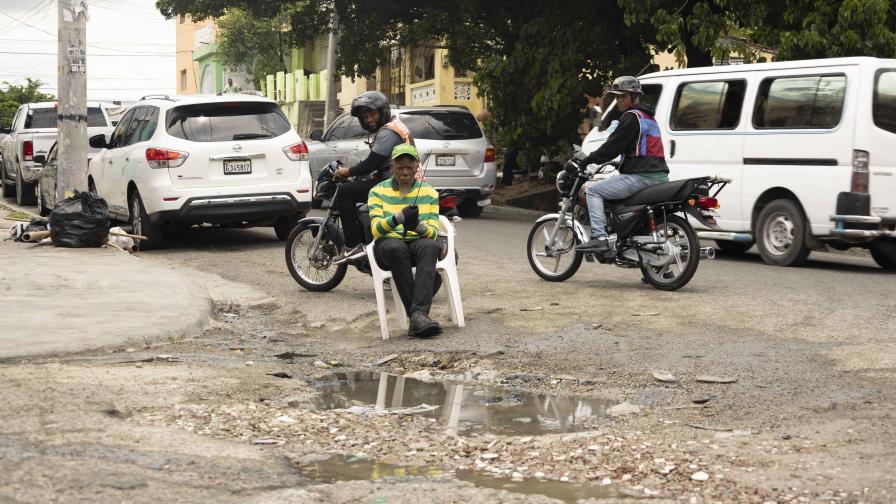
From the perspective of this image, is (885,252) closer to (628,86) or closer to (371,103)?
(628,86)

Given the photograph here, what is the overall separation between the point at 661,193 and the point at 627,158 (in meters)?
0.54

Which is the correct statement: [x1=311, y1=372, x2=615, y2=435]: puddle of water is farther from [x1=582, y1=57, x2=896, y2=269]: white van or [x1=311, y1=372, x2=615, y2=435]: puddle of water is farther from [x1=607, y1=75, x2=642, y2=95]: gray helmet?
[x1=582, y1=57, x2=896, y2=269]: white van

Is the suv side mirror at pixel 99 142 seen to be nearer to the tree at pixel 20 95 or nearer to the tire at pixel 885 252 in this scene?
the tire at pixel 885 252

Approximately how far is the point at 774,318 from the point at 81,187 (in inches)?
356

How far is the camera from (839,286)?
1096 cm

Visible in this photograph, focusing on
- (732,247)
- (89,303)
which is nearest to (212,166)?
(89,303)

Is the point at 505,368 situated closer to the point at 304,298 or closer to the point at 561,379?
the point at 561,379

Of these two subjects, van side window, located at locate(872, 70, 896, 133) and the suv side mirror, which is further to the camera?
the suv side mirror

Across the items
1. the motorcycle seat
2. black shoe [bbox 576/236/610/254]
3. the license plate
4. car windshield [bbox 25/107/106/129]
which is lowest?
black shoe [bbox 576/236/610/254]

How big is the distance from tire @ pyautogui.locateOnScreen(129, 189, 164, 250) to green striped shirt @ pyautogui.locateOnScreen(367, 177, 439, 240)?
243 inches

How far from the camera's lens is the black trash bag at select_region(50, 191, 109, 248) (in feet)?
44.1

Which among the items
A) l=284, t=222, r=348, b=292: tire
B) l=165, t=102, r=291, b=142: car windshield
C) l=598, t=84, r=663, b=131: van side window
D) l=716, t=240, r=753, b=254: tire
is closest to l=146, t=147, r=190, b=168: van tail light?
l=165, t=102, r=291, b=142: car windshield

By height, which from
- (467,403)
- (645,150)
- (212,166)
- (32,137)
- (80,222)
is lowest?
(467,403)

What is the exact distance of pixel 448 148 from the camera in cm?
1953
